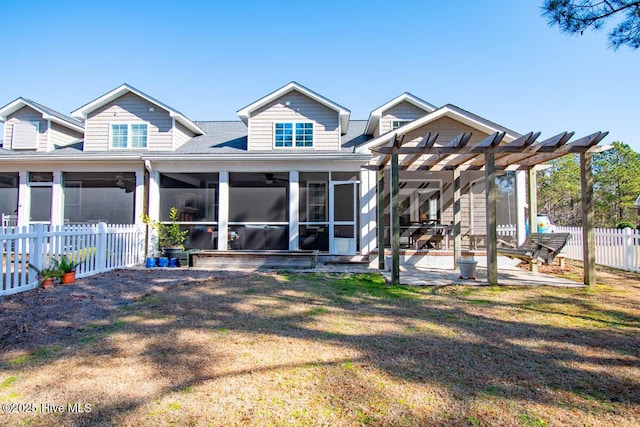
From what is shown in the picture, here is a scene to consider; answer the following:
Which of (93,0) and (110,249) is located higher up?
(93,0)

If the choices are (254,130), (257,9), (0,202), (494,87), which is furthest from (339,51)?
(0,202)

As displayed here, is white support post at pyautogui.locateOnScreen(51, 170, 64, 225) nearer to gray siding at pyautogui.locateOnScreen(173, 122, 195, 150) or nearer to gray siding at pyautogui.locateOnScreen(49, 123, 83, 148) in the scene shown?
gray siding at pyautogui.locateOnScreen(49, 123, 83, 148)

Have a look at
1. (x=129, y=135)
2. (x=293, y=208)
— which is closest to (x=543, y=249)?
(x=293, y=208)

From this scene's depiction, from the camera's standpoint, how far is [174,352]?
3.15m

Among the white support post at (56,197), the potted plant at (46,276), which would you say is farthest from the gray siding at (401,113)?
the white support post at (56,197)

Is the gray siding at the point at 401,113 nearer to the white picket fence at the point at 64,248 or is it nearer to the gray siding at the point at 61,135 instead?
the white picket fence at the point at 64,248

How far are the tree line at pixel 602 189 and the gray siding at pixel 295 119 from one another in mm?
25246

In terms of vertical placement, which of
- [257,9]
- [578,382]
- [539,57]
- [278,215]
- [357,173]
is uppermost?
[257,9]

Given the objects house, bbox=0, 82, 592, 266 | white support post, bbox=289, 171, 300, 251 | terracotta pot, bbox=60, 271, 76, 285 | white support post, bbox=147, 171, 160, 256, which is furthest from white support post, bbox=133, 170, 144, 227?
white support post, bbox=289, 171, 300, 251

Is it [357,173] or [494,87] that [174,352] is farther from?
[494,87]

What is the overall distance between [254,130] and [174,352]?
9.03m

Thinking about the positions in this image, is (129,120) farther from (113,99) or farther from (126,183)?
(126,183)

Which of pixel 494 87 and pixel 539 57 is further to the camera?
pixel 494 87

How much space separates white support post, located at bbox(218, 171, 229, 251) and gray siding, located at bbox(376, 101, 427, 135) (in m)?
5.42
